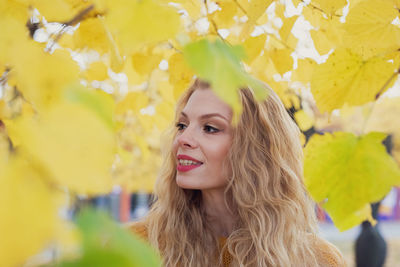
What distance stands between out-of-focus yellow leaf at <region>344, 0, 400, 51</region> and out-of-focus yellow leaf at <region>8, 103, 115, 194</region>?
23.7 inches

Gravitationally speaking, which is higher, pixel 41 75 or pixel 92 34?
pixel 41 75

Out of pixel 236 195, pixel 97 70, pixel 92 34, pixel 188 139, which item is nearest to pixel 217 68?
pixel 92 34

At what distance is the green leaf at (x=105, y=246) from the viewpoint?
309mm

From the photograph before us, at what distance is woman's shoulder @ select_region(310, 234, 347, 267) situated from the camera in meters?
1.89

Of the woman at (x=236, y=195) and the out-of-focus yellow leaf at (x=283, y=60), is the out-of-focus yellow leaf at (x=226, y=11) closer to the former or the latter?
the out-of-focus yellow leaf at (x=283, y=60)

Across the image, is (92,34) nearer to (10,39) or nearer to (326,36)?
(326,36)

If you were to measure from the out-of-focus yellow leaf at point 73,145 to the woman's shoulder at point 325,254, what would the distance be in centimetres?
Result: 177

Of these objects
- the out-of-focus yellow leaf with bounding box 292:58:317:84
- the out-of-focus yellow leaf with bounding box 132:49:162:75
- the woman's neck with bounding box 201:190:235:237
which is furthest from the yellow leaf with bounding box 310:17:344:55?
the woman's neck with bounding box 201:190:235:237

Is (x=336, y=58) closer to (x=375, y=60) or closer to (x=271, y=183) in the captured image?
(x=375, y=60)

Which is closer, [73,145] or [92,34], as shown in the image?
[73,145]

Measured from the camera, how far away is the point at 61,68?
1.23 ft

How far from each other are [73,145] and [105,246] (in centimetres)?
9

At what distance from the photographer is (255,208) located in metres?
1.79

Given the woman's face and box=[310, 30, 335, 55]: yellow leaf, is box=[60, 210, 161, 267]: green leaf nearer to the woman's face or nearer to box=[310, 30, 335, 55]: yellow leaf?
box=[310, 30, 335, 55]: yellow leaf
